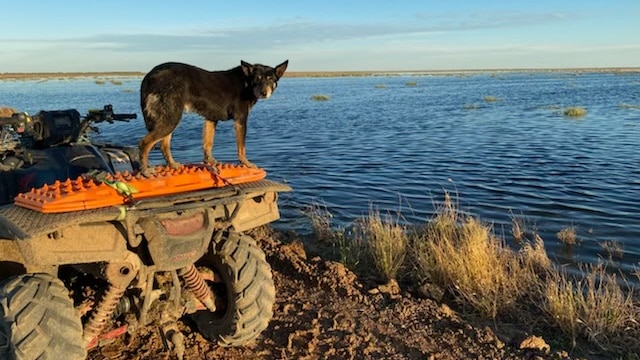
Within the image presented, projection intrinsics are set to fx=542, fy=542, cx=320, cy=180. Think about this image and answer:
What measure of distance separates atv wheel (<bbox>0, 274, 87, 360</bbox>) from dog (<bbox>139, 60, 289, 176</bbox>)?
1.39 metres

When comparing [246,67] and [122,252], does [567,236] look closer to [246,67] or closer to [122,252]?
[246,67]

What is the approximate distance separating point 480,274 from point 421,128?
18.7 metres

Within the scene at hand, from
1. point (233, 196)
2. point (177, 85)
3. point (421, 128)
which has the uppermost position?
point (177, 85)

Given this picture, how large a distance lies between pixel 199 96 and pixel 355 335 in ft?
8.73

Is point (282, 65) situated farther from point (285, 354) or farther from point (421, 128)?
point (421, 128)

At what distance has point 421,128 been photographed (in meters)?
24.4

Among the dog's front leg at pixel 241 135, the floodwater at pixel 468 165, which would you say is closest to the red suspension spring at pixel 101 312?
the dog's front leg at pixel 241 135

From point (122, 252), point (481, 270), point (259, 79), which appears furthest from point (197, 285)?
point (481, 270)

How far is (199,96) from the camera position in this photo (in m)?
5.19

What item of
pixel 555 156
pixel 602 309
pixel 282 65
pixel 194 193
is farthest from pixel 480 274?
pixel 555 156

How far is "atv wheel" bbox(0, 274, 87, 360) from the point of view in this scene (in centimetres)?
303

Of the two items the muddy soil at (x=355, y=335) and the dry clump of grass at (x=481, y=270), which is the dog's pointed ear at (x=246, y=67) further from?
the dry clump of grass at (x=481, y=270)

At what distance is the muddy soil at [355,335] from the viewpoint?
457cm

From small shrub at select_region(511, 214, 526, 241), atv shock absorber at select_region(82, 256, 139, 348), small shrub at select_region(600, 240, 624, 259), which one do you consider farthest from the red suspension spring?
small shrub at select_region(600, 240, 624, 259)
